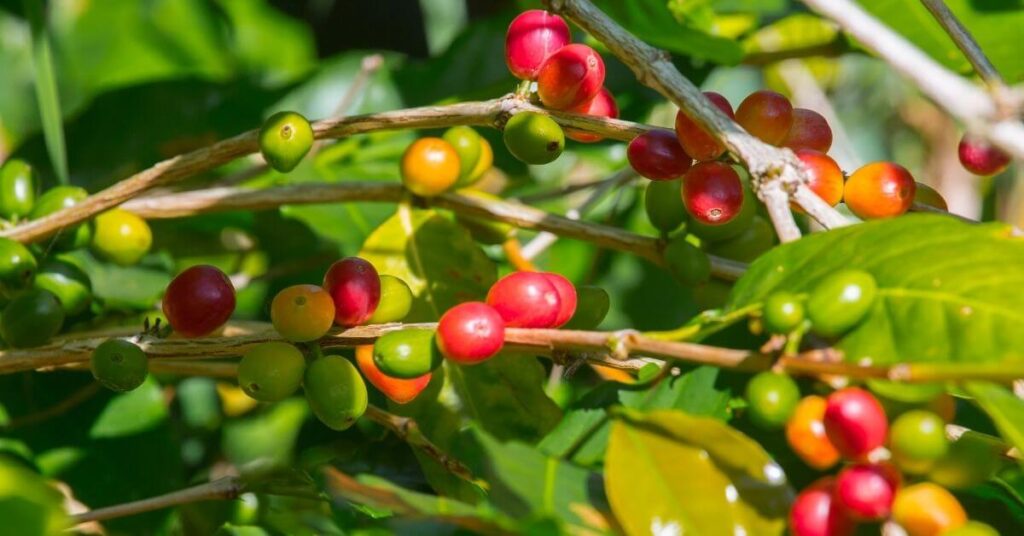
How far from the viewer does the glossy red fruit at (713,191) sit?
2.75 ft

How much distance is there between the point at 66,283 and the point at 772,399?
0.73 metres

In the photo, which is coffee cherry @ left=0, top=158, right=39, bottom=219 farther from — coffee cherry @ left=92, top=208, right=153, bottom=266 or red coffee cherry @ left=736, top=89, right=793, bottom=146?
red coffee cherry @ left=736, top=89, right=793, bottom=146

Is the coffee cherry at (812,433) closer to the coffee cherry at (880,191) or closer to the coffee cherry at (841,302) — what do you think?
the coffee cherry at (841,302)

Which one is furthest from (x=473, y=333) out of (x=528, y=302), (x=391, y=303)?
(x=391, y=303)

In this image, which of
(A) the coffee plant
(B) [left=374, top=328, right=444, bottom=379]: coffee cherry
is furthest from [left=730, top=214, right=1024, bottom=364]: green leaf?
(B) [left=374, top=328, right=444, bottom=379]: coffee cherry

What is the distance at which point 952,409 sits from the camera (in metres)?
0.74

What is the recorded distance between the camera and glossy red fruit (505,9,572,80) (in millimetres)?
920

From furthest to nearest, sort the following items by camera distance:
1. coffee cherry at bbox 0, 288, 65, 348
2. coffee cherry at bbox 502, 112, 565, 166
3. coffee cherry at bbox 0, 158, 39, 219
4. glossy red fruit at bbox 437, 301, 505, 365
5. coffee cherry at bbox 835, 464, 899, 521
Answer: coffee cherry at bbox 0, 158, 39, 219 → coffee cherry at bbox 0, 288, 65, 348 → coffee cherry at bbox 502, 112, 565, 166 → glossy red fruit at bbox 437, 301, 505, 365 → coffee cherry at bbox 835, 464, 899, 521

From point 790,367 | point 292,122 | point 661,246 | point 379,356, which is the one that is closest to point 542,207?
point 661,246

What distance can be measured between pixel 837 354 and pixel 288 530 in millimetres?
439

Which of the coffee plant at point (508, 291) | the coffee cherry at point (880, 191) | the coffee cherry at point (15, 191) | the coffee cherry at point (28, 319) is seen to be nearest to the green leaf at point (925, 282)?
the coffee plant at point (508, 291)

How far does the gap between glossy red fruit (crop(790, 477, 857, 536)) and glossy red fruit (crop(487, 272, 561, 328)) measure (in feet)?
0.74

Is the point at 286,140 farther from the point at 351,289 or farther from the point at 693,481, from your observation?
the point at 693,481

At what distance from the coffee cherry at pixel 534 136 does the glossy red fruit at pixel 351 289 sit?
152mm
